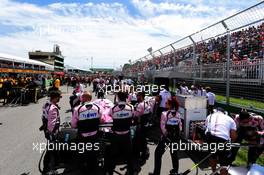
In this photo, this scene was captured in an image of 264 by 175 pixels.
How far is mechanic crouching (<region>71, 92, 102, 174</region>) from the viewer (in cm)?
622

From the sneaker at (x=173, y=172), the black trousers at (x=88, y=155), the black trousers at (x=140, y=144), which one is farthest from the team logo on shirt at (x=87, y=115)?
the sneaker at (x=173, y=172)

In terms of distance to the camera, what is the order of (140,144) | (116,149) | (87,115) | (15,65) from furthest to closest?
(15,65) < (140,144) < (116,149) < (87,115)

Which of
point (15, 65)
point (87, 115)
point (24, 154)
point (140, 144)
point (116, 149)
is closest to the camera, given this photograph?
point (87, 115)

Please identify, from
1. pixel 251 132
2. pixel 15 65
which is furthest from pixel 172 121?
pixel 15 65

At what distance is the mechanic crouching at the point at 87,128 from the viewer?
622 centimetres

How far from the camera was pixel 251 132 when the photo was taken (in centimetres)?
677

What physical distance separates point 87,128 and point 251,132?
10.8 ft

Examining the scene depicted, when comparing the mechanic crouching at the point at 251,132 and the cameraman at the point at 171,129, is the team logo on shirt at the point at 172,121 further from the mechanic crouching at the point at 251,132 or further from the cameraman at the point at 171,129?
the mechanic crouching at the point at 251,132

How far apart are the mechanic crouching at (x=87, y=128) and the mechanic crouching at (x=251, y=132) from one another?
112 inches

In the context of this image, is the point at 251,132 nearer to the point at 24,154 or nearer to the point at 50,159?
the point at 50,159

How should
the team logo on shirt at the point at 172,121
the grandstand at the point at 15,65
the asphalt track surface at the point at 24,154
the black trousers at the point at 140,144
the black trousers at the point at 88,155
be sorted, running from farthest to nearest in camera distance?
the grandstand at the point at 15,65
the black trousers at the point at 140,144
the asphalt track surface at the point at 24,154
the team logo on shirt at the point at 172,121
the black trousers at the point at 88,155

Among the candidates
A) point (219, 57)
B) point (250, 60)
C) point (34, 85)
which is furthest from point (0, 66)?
point (250, 60)

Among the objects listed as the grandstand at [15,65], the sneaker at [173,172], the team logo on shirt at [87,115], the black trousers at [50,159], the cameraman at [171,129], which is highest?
the grandstand at [15,65]

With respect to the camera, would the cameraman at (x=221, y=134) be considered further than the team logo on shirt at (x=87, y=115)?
Yes
